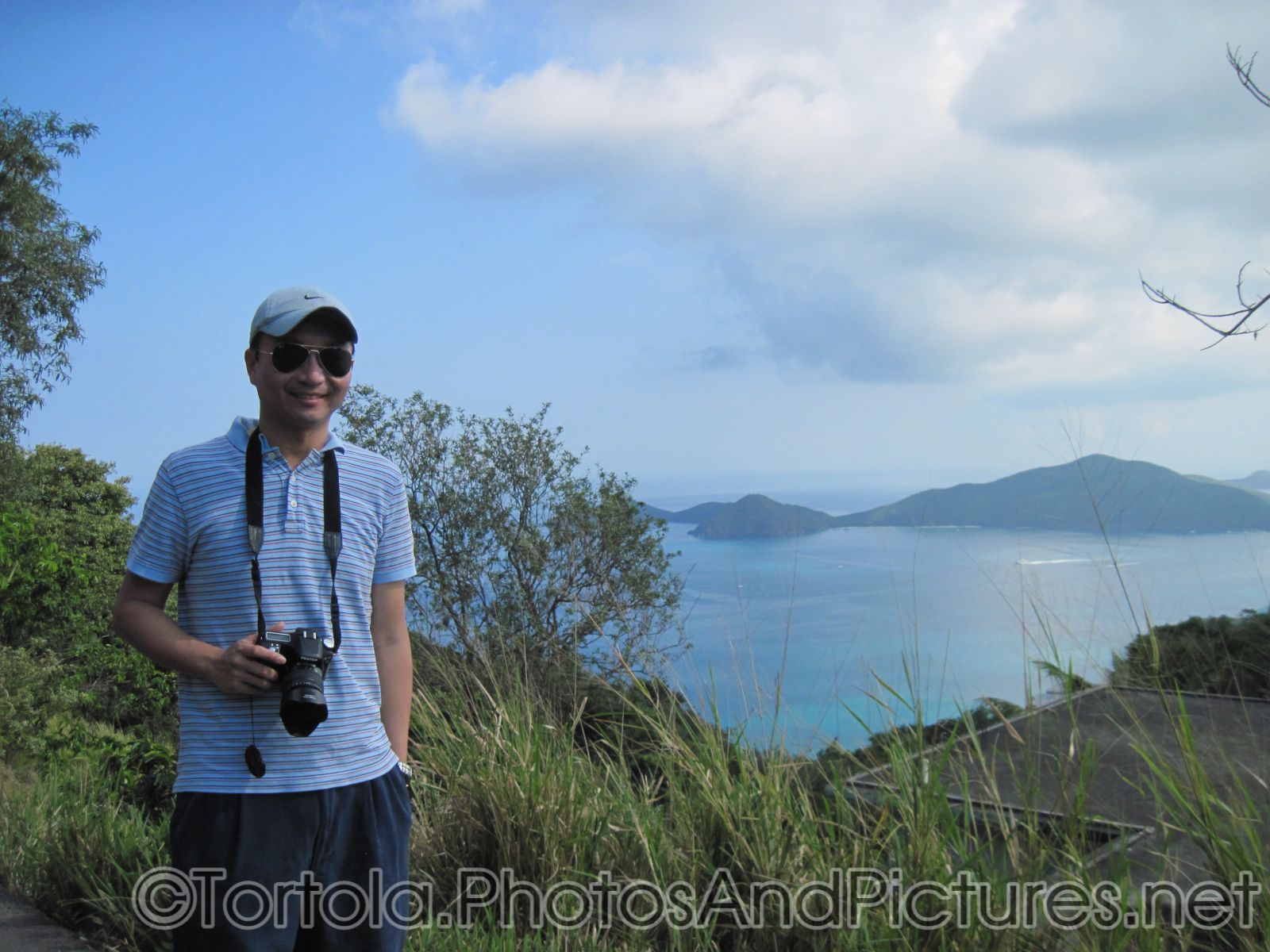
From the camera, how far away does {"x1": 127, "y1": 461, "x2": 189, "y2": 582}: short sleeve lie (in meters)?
1.97

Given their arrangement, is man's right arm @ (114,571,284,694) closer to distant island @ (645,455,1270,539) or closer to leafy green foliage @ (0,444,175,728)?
distant island @ (645,455,1270,539)

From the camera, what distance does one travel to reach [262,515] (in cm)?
199

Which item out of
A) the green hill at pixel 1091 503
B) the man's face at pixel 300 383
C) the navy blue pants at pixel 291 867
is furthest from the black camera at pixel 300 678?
the green hill at pixel 1091 503

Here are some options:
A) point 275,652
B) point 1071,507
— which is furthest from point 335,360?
point 1071,507

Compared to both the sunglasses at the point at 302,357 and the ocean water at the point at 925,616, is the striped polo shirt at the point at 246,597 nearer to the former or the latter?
the sunglasses at the point at 302,357

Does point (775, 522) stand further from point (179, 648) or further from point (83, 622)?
point (83, 622)

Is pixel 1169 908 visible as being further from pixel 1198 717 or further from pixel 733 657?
pixel 733 657

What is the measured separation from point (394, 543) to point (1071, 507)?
2313mm

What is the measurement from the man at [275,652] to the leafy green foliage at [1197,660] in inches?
77.2

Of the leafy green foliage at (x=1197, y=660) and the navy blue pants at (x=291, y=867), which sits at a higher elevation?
the leafy green foliage at (x=1197, y=660)

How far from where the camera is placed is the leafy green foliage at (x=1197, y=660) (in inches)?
120

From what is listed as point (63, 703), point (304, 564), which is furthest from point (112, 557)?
point (304, 564)

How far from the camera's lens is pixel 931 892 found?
258 cm

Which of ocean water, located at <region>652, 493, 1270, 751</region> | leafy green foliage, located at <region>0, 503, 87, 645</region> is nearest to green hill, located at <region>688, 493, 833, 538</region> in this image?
ocean water, located at <region>652, 493, 1270, 751</region>
